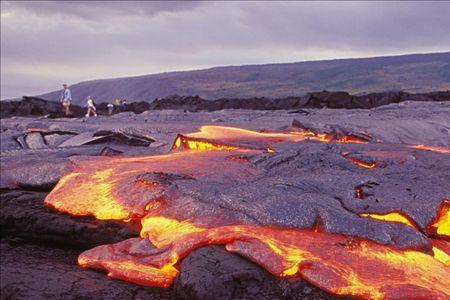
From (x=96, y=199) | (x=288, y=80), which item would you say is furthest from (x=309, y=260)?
(x=288, y=80)

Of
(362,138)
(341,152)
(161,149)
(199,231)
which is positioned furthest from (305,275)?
(362,138)

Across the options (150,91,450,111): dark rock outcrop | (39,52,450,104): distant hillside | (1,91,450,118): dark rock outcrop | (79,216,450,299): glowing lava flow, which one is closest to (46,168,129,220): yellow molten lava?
(79,216,450,299): glowing lava flow

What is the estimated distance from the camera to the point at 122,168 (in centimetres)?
588

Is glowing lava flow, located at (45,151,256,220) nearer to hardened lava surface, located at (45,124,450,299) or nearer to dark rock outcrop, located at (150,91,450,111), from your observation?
hardened lava surface, located at (45,124,450,299)

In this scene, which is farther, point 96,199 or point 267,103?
point 267,103

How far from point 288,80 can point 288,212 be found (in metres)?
77.0

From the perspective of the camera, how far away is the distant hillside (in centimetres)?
6843

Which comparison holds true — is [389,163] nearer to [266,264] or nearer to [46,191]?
[266,264]

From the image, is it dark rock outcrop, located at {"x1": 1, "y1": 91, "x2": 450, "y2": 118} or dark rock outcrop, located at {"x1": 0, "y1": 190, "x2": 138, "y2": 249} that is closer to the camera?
dark rock outcrop, located at {"x1": 0, "y1": 190, "x2": 138, "y2": 249}

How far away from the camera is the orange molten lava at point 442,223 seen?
180 inches

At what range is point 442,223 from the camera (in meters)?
4.70

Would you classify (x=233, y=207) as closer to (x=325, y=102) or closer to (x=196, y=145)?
(x=196, y=145)

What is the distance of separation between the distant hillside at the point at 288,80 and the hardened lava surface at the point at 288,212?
57.3 meters

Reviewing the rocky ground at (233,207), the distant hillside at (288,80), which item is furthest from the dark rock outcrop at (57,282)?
the distant hillside at (288,80)
